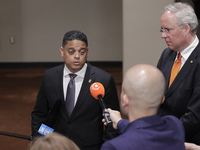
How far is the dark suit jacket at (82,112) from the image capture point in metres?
2.29

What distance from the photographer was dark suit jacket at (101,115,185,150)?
133 cm

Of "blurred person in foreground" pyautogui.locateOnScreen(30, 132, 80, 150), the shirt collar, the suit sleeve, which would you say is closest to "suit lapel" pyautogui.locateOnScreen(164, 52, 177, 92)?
the suit sleeve

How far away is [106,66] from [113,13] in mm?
1561

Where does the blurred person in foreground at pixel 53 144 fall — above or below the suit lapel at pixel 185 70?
below

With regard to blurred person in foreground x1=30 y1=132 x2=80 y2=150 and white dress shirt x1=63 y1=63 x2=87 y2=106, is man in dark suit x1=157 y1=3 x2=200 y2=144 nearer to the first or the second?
white dress shirt x1=63 y1=63 x2=87 y2=106

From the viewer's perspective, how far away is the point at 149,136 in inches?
53.8

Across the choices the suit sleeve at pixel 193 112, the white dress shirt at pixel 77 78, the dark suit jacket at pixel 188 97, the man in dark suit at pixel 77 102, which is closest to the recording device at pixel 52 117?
the man in dark suit at pixel 77 102

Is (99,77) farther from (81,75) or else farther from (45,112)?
(45,112)

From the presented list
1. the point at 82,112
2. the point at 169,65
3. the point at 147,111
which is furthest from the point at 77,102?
the point at 147,111

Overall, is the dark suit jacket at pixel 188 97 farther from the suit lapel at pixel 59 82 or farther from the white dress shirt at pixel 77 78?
the suit lapel at pixel 59 82

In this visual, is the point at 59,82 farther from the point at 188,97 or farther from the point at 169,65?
the point at 188,97

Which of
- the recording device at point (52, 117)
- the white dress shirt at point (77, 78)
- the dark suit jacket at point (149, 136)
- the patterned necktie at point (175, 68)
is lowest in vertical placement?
the recording device at point (52, 117)

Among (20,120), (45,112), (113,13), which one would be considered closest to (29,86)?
(20,120)

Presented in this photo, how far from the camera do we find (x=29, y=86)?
24.6ft
